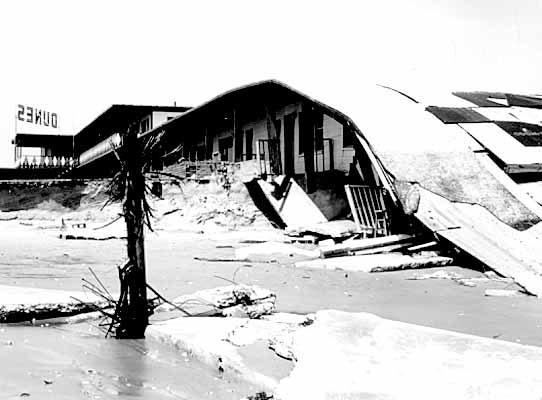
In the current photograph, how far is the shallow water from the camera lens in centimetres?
414

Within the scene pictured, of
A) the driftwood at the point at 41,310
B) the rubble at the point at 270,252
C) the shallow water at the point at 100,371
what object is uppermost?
the rubble at the point at 270,252

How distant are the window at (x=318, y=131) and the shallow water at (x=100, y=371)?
14238 millimetres

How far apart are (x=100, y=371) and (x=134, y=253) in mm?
1408

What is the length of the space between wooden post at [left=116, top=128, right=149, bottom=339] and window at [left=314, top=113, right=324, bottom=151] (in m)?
13.8

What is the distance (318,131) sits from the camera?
19.7 metres

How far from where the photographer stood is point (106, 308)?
21.1ft

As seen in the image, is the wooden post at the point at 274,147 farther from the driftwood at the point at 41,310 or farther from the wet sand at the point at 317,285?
the driftwood at the point at 41,310

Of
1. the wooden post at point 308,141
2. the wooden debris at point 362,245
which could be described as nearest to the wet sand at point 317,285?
the wooden debris at point 362,245

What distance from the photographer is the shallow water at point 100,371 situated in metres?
4.14

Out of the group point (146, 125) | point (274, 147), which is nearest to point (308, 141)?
point (274, 147)

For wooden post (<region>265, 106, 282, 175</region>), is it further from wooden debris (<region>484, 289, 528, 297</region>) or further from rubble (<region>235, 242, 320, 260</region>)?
wooden debris (<region>484, 289, 528, 297</region>)

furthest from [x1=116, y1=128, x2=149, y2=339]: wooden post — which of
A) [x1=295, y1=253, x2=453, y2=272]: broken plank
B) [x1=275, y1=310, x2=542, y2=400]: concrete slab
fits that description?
[x1=295, y1=253, x2=453, y2=272]: broken plank

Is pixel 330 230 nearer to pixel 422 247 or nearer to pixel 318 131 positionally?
pixel 422 247

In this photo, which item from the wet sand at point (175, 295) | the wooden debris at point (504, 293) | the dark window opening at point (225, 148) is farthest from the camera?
the dark window opening at point (225, 148)
